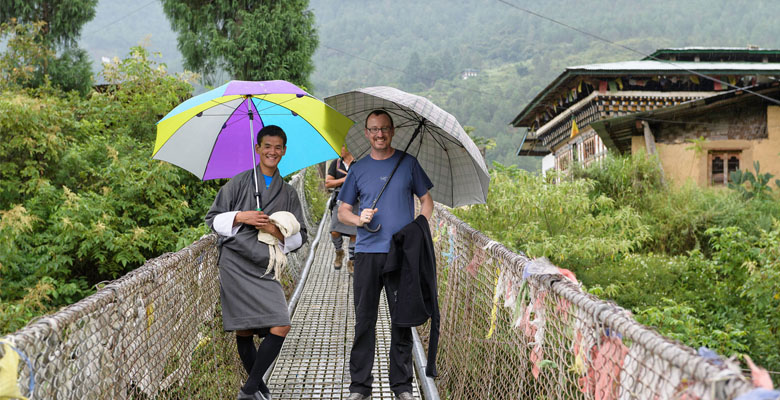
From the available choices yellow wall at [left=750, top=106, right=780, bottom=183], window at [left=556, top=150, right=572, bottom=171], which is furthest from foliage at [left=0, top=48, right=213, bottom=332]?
window at [left=556, top=150, right=572, bottom=171]

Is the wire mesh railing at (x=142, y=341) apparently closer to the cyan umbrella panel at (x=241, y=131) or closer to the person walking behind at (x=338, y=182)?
the cyan umbrella panel at (x=241, y=131)

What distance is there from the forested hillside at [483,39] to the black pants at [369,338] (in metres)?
60.8

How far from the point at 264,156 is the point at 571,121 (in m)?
19.6

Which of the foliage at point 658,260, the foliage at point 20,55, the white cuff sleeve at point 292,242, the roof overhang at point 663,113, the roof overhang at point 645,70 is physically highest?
the foliage at point 20,55

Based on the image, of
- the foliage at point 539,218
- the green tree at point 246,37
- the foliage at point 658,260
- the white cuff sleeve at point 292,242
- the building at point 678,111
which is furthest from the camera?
the green tree at point 246,37

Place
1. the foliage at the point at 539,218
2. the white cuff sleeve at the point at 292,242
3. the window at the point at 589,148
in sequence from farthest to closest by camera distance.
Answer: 1. the window at the point at 589,148
2. the foliage at the point at 539,218
3. the white cuff sleeve at the point at 292,242

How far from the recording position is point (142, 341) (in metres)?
2.48

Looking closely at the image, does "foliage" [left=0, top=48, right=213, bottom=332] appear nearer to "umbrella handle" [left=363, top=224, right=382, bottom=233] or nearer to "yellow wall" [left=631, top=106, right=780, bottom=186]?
"umbrella handle" [left=363, top=224, right=382, bottom=233]

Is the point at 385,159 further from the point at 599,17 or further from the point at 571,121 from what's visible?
the point at 599,17

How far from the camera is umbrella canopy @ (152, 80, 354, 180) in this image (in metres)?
4.02

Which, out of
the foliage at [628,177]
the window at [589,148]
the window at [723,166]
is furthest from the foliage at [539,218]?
the window at [589,148]

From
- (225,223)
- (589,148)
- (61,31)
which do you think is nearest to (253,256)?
(225,223)

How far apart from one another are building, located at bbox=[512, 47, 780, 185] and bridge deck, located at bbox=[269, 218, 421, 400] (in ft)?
32.6

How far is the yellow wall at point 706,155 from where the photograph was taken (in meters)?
15.6
